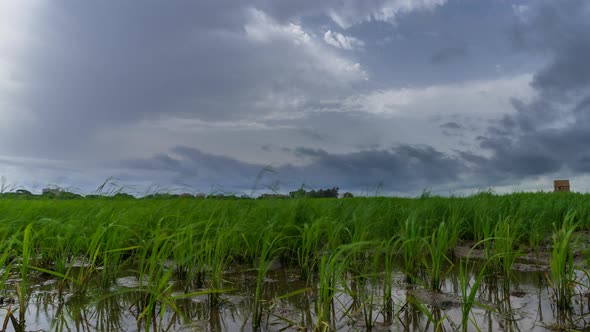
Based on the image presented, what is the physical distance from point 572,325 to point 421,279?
123cm

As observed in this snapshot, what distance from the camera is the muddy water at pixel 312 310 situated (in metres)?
2.35

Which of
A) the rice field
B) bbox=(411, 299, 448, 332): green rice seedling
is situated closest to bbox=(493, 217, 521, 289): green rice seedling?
the rice field

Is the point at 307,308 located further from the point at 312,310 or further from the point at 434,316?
the point at 434,316

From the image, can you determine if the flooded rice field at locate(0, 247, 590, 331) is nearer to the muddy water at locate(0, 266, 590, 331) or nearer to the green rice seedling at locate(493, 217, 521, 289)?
the muddy water at locate(0, 266, 590, 331)

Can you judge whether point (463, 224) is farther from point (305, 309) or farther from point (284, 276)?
point (305, 309)

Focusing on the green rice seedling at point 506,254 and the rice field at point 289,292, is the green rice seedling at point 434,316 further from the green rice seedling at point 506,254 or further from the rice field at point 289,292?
the green rice seedling at point 506,254

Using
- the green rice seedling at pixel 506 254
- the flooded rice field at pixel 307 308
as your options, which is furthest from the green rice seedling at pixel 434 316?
the green rice seedling at pixel 506 254

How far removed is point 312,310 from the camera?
2602 millimetres

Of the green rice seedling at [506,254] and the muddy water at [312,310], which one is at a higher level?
the green rice seedling at [506,254]

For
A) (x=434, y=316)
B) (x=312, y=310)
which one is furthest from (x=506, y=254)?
(x=312, y=310)

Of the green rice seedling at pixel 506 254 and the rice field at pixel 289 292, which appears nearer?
the rice field at pixel 289 292

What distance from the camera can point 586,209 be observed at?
7137 millimetres

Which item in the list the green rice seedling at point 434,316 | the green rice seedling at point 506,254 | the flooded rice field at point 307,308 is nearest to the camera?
the green rice seedling at point 434,316

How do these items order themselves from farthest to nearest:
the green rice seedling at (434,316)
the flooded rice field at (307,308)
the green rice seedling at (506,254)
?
the green rice seedling at (506,254) < the flooded rice field at (307,308) < the green rice seedling at (434,316)
